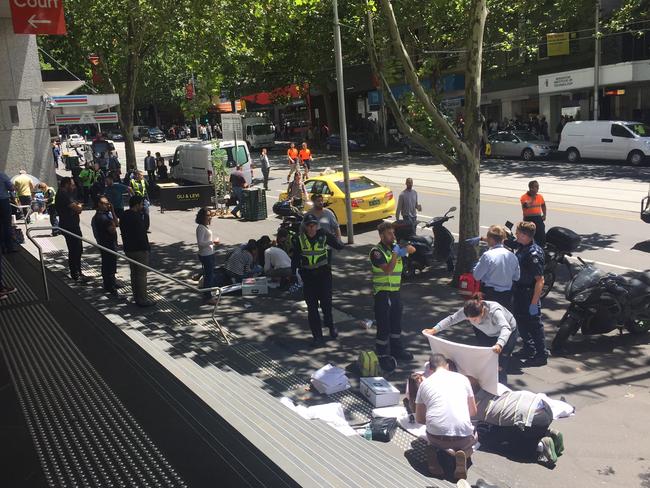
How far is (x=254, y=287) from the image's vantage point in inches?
423

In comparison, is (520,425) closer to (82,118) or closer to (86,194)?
(82,118)

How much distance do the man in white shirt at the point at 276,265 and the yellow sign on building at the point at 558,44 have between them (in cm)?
2628

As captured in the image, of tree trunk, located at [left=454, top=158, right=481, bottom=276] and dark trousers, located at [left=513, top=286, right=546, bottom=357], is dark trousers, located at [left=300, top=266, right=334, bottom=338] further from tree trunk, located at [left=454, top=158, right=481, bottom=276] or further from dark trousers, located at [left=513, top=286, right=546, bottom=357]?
tree trunk, located at [left=454, top=158, right=481, bottom=276]

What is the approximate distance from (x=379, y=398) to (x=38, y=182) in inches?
546

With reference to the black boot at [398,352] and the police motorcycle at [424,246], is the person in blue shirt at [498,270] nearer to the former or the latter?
the black boot at [398,352]

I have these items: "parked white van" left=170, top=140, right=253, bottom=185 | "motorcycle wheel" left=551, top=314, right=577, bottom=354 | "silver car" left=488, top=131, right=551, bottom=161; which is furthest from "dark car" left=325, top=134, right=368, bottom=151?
"motorcycle wheel" left=551, top=314, right=577, bottom=354

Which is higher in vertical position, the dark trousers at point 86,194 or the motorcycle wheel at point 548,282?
the dark trousers at point 86,194

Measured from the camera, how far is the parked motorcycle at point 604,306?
7.57m

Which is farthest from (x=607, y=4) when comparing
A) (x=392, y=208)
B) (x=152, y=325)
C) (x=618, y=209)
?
(x=152, y=325)

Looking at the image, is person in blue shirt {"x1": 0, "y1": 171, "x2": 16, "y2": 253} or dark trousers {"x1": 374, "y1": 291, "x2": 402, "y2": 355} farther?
person in blue shirt {"x1": 0, "y1": 171, "x2": 16, "y2": 253}

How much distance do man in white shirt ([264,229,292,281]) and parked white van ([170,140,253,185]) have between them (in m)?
10.8

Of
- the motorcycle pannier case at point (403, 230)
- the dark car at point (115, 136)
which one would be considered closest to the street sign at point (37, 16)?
the motorcycle pannier case at point (403, 230)

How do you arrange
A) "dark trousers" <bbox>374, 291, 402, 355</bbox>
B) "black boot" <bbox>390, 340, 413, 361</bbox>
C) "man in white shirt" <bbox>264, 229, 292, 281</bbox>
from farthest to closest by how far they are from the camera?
"man in white shirt" <bbox>264, 229, 292, 281</bbox>
"black boot" <bbox>390, 340, 413, 361</bbox>
"dark trousers" <bbox>374, 291, 402, 355</bbox>

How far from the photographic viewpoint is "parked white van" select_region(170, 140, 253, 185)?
22.4 m
